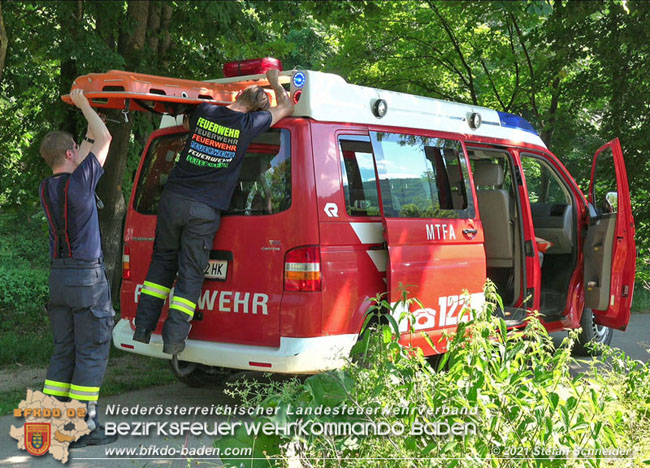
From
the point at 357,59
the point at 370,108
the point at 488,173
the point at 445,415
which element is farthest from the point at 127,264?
the point at 357,59

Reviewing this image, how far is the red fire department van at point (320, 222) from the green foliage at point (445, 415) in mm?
1314

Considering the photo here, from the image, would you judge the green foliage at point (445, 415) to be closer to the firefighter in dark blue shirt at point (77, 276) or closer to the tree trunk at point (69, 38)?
the firefighter in dark blue shirt at point (77, 276)

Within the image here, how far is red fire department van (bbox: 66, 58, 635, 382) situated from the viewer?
493cm

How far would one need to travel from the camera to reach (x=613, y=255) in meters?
7.29

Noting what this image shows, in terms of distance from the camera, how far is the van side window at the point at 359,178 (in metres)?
5.27

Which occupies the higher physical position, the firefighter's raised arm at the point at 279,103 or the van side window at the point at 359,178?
the firefighter's raised arm at the point at 279,103

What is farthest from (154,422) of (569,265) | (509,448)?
(569,265)

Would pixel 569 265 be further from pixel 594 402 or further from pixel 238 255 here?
pixel 594 402

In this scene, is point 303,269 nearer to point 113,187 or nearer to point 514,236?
point 514,236

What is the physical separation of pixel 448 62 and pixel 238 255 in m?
11.4

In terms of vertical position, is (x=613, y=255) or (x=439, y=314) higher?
(x=613, y=255)

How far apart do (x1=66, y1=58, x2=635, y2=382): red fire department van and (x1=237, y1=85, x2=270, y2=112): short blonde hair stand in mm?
196

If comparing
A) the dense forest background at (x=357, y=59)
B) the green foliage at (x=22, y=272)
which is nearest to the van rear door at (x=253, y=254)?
the dense forest background at (x=357, y=59)

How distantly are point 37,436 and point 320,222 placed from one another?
232 cm
